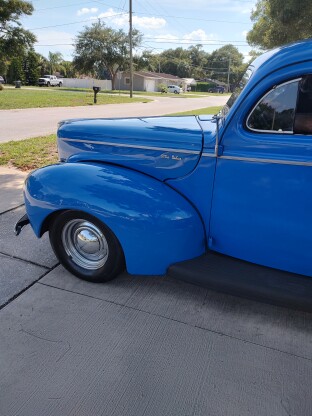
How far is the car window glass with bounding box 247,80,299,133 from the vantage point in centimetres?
201

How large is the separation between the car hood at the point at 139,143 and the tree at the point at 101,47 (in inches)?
2060

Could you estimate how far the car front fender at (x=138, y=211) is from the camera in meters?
2.35

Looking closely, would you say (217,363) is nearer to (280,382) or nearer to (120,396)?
(280,382)

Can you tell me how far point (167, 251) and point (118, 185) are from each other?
59 centimetres

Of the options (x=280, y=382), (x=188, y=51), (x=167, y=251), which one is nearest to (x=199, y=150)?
(x=167, y=251)

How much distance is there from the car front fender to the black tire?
135 mm

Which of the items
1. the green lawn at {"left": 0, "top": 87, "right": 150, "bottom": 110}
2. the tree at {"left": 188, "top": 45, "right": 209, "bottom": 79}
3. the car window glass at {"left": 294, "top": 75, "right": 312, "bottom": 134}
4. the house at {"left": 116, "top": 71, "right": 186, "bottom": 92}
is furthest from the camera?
the tree at {"left": 188, "top": 45, "right": 209, "bottom": 79}

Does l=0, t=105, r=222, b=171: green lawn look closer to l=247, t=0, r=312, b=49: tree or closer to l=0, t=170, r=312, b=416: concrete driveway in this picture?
l=0, t=170, r=312, b=416: concrete driveway

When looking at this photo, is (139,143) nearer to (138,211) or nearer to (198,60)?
(138,211)

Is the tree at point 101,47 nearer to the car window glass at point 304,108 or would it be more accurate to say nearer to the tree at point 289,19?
the tree at point 289,19

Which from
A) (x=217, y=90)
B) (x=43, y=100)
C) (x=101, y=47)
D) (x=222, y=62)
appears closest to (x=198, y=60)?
(x=222, y=62)

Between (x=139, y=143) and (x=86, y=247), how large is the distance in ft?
3.15

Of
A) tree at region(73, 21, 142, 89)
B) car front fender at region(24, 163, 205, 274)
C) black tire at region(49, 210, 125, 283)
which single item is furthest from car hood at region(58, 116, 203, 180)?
tree at region(73, 21, 142, 89)

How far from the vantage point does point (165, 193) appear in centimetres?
244
